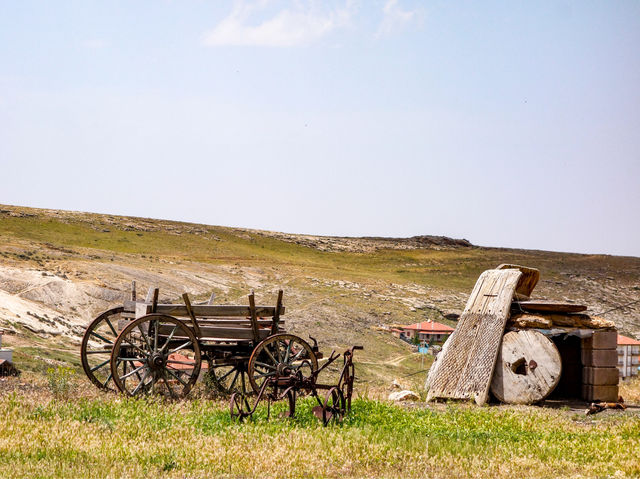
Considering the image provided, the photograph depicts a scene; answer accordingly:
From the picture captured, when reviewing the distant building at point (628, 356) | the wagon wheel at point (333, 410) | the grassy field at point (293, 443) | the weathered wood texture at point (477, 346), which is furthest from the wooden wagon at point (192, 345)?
the distant building at point (628, 356)

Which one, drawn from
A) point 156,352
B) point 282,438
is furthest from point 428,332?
point 282,438

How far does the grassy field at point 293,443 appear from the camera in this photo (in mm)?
7156

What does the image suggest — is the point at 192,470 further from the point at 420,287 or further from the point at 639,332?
the point at 420,287

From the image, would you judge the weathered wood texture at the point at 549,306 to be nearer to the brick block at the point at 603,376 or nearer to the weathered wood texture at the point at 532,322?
the weathered wood texture at the point at 532,322

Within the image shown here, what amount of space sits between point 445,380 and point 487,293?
2.04m

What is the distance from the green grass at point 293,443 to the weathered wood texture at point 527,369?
1884 mm

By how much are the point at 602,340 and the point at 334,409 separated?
5.98 meters

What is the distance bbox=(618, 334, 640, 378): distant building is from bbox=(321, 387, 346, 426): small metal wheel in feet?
71.4

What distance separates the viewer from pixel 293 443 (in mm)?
8172

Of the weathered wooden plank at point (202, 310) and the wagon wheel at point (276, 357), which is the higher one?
the weathered wooden plank at point (202, 310)

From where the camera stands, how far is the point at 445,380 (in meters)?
13.0

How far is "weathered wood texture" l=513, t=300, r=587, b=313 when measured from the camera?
13141 millimetres

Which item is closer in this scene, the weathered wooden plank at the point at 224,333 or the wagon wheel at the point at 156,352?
the wagon wheel at the point at 156,352

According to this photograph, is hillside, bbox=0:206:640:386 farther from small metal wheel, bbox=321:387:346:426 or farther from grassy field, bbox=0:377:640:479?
small metal wheel, bbox=321:387:346:426
